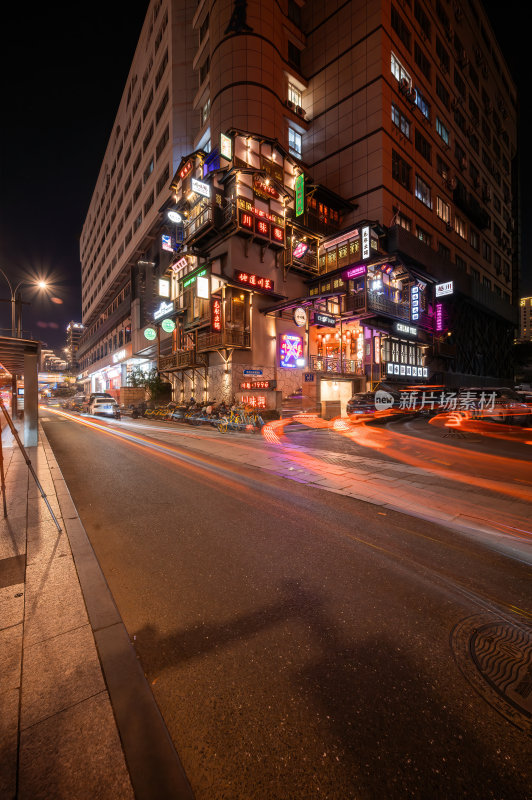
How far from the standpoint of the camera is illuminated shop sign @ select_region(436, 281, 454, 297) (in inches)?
1219

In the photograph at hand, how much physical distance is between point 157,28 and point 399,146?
1519 inches

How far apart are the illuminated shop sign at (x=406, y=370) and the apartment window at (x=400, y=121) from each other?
23659 mm

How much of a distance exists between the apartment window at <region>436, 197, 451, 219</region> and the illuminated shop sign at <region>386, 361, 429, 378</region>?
20082 mm

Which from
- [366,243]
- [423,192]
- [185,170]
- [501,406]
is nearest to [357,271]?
[366,243]

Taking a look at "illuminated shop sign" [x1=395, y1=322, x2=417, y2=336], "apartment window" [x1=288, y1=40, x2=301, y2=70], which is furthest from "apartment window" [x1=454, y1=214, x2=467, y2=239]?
"apartment window" [x1=288, y1=40, x2=301, y2=70]

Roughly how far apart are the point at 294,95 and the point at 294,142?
5.90m

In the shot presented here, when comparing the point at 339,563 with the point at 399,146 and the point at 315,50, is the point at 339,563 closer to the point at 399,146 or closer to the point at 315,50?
the point at 399,146

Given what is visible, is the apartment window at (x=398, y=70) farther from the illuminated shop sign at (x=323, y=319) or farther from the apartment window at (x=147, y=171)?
the apartment window at (x=147, y=171)

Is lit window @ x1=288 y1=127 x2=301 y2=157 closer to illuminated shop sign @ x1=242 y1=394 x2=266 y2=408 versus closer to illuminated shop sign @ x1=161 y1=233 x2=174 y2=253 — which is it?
illuminated shop sign @ x1=161 y1=233 x2=174 y2=253

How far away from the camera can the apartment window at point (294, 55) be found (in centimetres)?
3306

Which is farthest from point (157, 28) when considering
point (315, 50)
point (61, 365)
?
point (61, 365)

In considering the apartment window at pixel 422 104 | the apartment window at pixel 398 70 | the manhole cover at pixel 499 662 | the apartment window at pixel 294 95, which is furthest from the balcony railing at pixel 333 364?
the apartment window at pixel 422 104

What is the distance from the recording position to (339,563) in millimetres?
3641

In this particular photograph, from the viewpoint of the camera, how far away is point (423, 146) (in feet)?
A: 109
